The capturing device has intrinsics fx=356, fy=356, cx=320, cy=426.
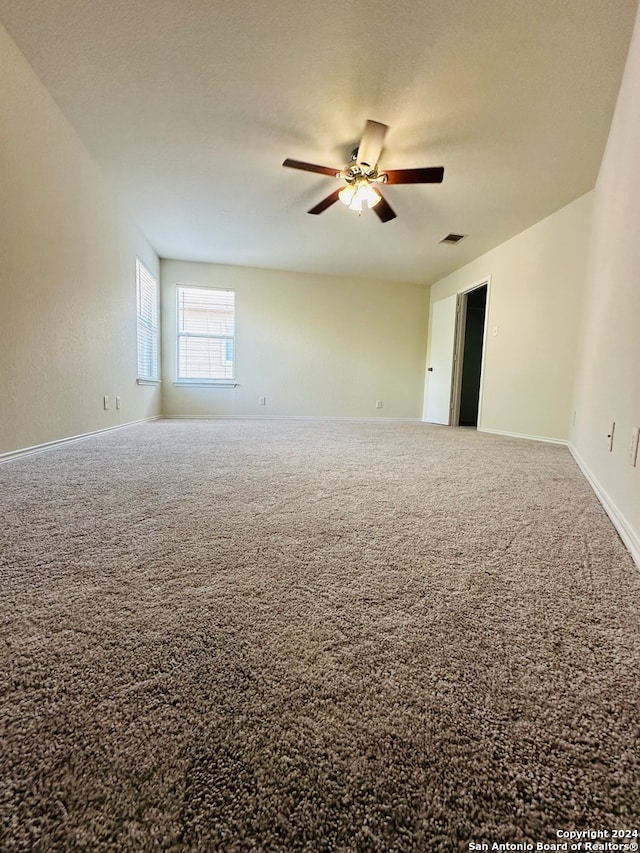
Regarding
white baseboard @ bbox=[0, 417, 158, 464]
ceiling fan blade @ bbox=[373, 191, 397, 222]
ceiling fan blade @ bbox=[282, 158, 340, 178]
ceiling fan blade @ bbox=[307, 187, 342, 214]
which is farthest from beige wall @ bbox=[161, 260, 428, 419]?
ceiling fan blade @ bbox=[282, 158, 340, 178]

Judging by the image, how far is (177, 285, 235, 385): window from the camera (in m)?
5.27

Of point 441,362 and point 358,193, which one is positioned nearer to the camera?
point 358,193

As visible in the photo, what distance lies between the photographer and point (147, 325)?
459 cm

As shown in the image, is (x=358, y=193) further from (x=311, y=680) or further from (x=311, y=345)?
(x=311, y=680)

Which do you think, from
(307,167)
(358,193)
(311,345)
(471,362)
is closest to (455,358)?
(471,362)

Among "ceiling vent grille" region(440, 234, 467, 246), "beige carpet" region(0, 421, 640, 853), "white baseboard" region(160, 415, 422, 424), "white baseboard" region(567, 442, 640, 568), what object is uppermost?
"ceiling vent grille" region(440, 234, 467, 246)

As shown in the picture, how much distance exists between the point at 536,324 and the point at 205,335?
4.29 metres

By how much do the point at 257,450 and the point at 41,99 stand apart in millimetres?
2540

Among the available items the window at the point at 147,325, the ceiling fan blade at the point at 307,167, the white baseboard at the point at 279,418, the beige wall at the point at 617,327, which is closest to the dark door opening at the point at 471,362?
the white baseboard at the point at 279,418

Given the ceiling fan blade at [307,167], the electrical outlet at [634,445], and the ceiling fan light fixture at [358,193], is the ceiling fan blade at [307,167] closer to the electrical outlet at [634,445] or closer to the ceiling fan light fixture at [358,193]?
the ceiling fan light fixture at [358,193]

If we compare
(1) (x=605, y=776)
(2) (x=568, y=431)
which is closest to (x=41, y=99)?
(1) (x=605, y=776)

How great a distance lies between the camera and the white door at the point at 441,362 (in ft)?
17.2

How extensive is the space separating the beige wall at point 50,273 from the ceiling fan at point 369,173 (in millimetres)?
1518

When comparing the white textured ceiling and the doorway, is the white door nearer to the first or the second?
the doorway
